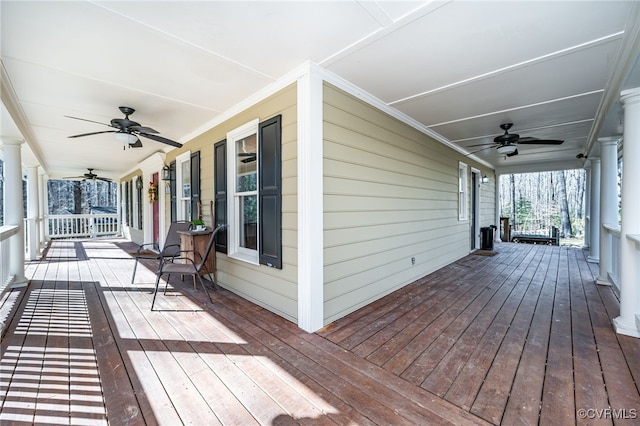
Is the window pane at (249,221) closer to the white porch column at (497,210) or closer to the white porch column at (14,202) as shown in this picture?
the white porch column at (14,202)

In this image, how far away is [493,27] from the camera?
2020 mm

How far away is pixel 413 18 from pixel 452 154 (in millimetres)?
4491

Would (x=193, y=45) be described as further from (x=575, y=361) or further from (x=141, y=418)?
(x=575, y=361)

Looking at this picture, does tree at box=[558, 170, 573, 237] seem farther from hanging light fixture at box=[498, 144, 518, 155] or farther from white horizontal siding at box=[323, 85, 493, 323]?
white horizontal siding at box=[323, 85, 493, 323]

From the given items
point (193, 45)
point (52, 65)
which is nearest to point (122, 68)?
point (52, 65)

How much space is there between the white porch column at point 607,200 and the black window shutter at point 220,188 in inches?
227

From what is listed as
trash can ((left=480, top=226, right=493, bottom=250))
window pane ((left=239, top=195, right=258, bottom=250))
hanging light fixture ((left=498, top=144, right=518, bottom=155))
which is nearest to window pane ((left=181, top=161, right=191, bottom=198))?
window pane ((left=239, top=195, right=258, bottom=250))

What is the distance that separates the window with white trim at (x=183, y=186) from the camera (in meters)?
5.20

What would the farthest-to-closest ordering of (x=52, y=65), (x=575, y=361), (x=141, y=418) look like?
(x=52, y=65) < (x=575, y=361) < (x=141, y=418)

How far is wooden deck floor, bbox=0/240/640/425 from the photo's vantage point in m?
1.58

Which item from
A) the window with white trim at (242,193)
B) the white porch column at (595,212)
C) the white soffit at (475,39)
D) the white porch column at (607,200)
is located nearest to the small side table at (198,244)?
the window with white trim at (242,193)

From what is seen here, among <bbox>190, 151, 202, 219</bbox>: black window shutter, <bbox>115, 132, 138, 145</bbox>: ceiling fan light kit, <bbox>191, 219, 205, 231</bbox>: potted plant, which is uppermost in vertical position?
<bbox>115, 132, 138, 145</bbox>: ceiling fan light kit

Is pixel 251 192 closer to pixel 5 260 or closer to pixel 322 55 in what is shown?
pixel 322 55

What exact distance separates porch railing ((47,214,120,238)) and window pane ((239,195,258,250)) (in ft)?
33.2
